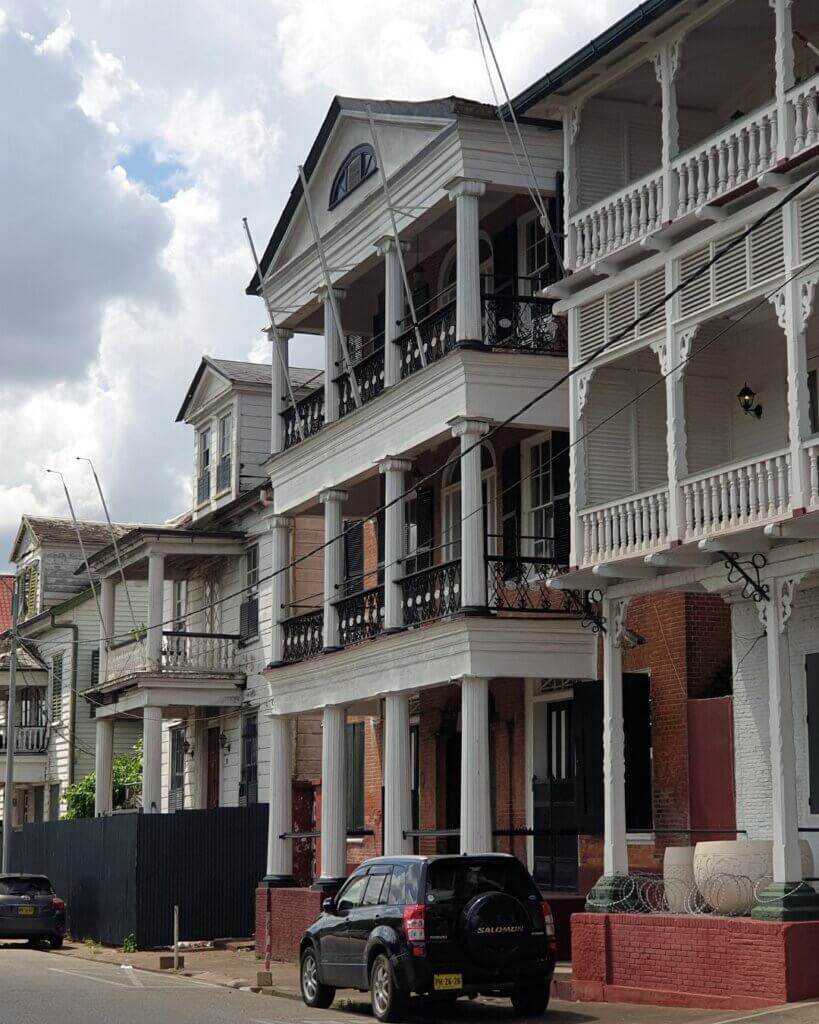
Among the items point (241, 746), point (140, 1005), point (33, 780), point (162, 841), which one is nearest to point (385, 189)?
point (140, 1005)

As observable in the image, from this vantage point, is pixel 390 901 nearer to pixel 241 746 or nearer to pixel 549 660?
pixel 549 660

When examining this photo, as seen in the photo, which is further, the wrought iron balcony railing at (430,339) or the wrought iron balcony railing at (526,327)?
the wrought iron balcony railing at (430,339)

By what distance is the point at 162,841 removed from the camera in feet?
101

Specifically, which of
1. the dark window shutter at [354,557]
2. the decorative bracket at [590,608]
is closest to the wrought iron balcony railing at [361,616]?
the decorative bracket at [590,608]

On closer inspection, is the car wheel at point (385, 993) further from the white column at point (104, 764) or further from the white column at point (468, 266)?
the white column at point (104, 764)

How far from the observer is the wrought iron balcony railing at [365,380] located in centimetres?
2484

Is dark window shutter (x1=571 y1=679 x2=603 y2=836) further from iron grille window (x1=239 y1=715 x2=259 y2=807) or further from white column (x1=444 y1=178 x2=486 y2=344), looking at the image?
iron grille window (x1=239 y1=715 x2=259 y2=807)

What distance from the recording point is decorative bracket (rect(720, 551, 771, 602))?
1712cm

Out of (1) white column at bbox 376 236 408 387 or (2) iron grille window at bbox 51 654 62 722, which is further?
(2) iron grille window at bbox 51 654 62 722

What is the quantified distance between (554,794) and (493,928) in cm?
653

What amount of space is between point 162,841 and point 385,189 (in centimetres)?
1356

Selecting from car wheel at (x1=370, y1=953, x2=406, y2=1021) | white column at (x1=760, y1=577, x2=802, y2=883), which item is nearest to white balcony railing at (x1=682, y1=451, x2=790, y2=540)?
white column at (x1=760, y1=577, x2=802, y2=883)

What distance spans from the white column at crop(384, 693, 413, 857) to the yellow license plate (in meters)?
5.80

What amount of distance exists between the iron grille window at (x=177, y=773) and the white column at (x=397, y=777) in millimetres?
16596
